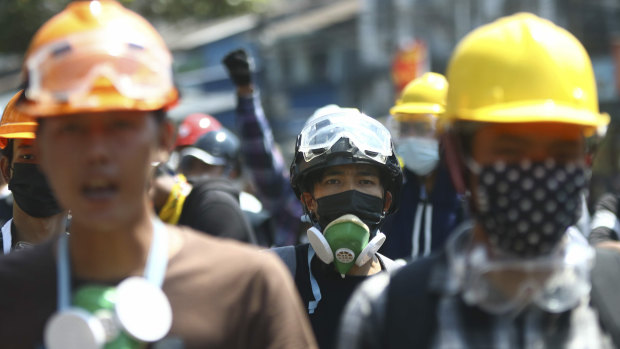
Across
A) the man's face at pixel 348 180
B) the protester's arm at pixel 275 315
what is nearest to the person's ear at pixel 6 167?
the man's face at pixel 348 180

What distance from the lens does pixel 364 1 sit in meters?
39.4

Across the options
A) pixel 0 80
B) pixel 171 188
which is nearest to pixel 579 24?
pixel 0 80

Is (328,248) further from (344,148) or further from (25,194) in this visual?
(25,194)

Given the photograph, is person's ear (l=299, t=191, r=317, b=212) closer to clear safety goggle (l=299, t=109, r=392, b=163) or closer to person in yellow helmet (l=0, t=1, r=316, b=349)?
clear safety goggle (l=299, t=109, r=392, b=163)

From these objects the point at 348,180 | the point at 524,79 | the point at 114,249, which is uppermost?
the point at 524,79

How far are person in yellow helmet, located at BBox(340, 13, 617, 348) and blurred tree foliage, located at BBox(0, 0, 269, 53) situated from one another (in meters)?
12.4

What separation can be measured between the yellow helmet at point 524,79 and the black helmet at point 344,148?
71.1 inches

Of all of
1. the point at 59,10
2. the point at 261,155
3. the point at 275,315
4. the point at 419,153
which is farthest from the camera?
the point at 59,10

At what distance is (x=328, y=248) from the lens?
165 inches

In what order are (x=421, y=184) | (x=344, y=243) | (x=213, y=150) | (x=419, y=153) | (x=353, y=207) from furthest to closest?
(x=213, y=150)
(x=419, y=153)
(x=421, y=184)
(x=353, y=207)
(x=344, y=243)

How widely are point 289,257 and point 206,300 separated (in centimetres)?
165

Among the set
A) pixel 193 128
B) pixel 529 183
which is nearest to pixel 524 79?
pixel 529 183

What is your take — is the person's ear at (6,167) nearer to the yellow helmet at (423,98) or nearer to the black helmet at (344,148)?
the black helmet at (344,148)

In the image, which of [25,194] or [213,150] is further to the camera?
[213,150]
